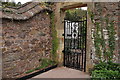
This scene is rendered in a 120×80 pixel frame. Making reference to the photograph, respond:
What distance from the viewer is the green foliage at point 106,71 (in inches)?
118

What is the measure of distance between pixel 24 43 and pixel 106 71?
2841 millimetres

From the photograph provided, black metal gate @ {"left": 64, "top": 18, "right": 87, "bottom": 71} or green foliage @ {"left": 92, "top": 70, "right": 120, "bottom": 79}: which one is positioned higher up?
black metal gate @ {"left": 64, "top": 18, "right": 87, "bottom": 71}

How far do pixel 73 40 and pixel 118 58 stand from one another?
2.01m

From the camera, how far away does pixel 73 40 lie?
4.89 meters

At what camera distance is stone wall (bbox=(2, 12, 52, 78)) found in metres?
3.34

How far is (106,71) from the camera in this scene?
3123mm

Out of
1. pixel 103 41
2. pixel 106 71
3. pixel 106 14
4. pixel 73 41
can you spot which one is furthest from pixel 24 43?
pixel 106 14

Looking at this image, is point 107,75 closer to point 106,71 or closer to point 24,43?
point 106,71

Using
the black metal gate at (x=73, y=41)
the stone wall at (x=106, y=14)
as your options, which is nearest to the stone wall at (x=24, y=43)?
the black metal gate at (x=73, y=41)

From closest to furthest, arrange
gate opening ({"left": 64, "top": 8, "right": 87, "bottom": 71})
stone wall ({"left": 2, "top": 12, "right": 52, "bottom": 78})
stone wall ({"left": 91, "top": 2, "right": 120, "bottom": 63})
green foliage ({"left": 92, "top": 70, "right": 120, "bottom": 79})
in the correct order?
green foliage ({"left": 92, "top": 70, "right": 120, "bottom": 79}), stone wall ({"left": 2, "top": 12, "right": 52, "bottom": 78}), stone wall ({"left": 91, "top": 2, "right": 120, "bottom": 63}), gate opening ({"left": 64, "top": 8, "right": 87, "bottom": 71})

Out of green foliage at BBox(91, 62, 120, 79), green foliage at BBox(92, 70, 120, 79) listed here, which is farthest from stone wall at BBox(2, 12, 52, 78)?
green foliage at BBox(92, 70, 120, 79)

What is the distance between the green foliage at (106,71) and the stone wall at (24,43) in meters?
2.28

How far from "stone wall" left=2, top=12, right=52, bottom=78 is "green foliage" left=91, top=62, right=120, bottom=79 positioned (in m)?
2.28

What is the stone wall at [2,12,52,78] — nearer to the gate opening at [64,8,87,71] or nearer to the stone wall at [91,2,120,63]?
the gate opening at [64,8,87,71]
